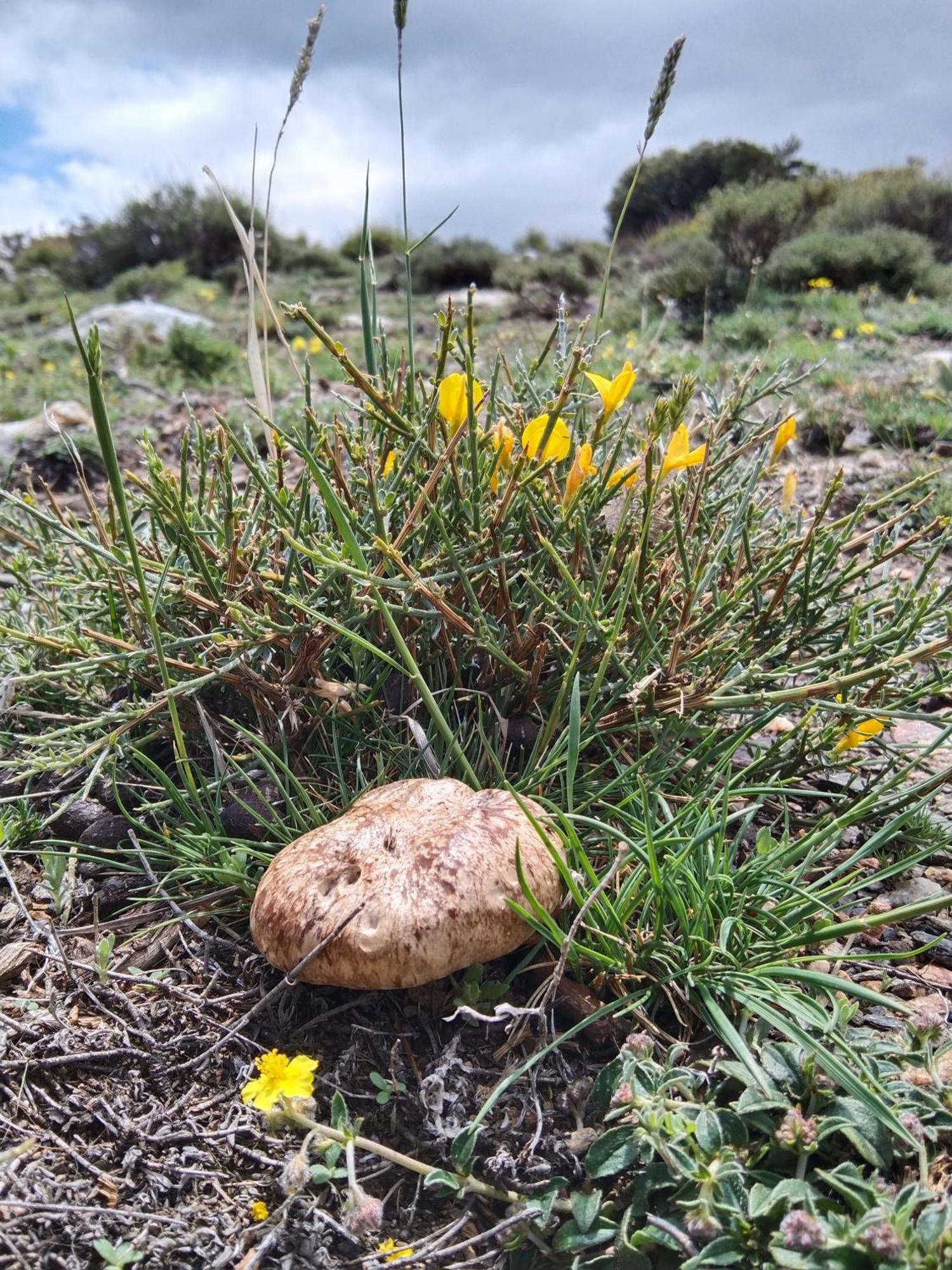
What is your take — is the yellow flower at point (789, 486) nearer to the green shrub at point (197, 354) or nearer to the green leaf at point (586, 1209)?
the green leaf at point (586, 1209)

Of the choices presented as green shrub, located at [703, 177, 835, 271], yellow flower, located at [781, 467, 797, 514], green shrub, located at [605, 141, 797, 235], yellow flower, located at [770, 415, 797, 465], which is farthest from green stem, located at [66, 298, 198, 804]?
green shrub, located at [605, 141, 797, 235]

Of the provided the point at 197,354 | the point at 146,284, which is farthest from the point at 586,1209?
the point at 146,284

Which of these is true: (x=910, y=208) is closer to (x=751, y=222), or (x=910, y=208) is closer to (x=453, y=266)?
(x=751, y=222)

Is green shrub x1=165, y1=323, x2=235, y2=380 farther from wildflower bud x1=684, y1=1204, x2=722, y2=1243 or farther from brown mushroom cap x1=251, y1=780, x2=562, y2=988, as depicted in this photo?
wildflower bud x1=684, y1=1204, x2=722, y2=1243

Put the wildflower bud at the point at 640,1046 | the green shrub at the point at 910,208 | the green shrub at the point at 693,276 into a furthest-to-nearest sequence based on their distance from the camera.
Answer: the green shrub at the point at 910,208 → the green shrub at the point at 693,276 → the wildflower bud at the point at 640,1046

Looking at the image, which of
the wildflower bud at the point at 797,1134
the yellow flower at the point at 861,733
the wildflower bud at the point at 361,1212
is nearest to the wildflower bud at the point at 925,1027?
the wildflower bud at the point at 797,1134
